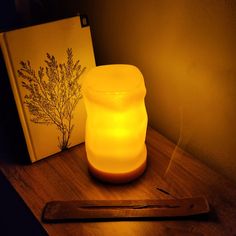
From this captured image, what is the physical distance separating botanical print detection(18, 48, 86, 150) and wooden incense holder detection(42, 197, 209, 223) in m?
0.26

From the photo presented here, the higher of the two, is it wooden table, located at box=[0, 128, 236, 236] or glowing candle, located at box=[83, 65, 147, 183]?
glowing candle, located at box=[83, 65, 147, 183]

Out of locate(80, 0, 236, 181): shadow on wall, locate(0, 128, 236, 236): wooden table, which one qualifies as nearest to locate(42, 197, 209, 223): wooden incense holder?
locate(0, 128, 236, 236): wooden table

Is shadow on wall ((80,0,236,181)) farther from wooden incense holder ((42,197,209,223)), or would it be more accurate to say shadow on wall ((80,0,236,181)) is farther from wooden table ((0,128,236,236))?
wooden incense holder ((42,197,209,223))

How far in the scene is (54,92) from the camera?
0.94 meters

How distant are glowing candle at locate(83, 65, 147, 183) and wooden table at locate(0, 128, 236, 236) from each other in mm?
48

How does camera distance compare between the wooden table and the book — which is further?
the book

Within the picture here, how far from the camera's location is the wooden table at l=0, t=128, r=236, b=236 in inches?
29.2

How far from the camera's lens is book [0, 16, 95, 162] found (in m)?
0.86

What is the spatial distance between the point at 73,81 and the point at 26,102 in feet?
0.52

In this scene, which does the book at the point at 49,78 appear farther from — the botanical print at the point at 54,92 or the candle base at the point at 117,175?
the candle base at the point at 117,175

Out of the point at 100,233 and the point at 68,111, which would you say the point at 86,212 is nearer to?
the point at 100,233

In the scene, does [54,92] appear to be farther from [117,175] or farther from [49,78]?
[117,175]

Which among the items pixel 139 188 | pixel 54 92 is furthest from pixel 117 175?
pixel 54 92

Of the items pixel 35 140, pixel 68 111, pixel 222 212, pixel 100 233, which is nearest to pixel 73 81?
pixel 68 111
